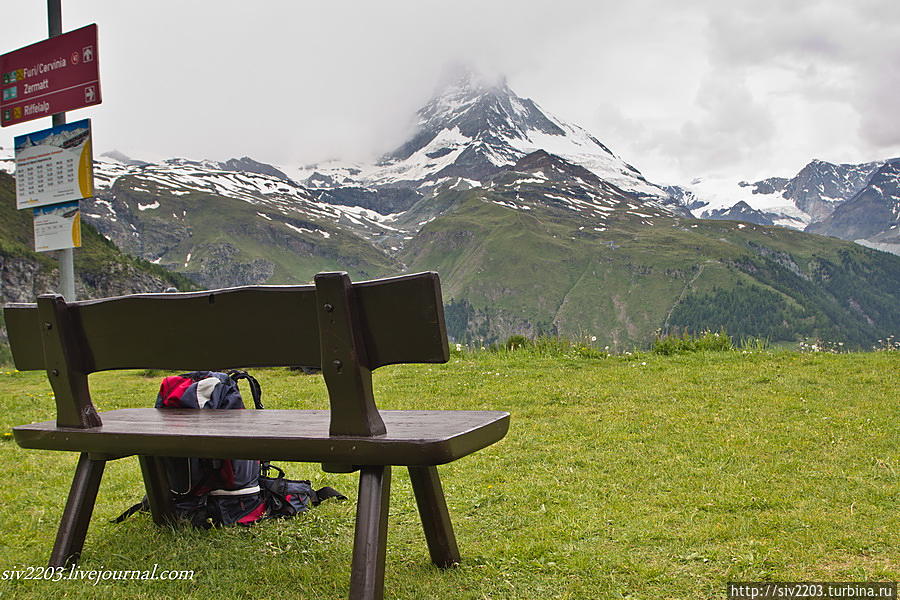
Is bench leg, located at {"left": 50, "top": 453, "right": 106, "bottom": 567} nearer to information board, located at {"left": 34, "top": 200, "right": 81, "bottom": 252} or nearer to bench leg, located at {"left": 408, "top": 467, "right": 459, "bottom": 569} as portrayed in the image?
bench leg, located at {"left": 408, "top": 467, "right": 459, "bottom": 569}

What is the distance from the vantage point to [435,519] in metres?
4.32

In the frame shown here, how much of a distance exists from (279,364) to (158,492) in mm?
2047

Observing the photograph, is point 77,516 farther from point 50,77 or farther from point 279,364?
point 50,77

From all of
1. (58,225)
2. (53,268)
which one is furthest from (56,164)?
(53,268)

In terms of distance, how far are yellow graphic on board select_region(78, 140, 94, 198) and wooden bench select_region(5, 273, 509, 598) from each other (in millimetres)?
7080

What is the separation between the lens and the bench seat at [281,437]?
11.2ft

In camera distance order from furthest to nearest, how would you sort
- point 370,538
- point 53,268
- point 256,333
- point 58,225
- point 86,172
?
point 53,268
point 58,225
point 86,172
point 256,333
point 370,538

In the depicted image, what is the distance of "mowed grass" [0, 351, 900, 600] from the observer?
4156 mm

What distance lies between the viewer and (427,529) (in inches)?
172

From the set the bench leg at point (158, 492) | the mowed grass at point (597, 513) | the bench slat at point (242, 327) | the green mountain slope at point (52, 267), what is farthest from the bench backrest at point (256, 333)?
the green mountain slope at point (52, 267)

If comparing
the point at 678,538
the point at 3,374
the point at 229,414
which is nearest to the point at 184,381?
the point at 229,414

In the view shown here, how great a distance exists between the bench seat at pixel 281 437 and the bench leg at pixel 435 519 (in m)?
0.37

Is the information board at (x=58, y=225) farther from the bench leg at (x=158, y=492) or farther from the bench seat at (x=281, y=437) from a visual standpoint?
the bench seat at (x=281, y=437)

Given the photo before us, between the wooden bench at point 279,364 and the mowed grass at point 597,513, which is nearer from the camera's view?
the wooden bench at point 279,364
